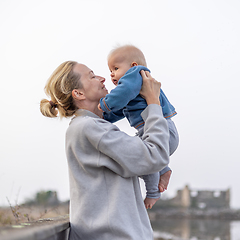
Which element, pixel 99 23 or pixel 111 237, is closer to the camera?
pixel 111 237

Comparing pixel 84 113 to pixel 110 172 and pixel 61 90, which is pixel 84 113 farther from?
pixel 110 172

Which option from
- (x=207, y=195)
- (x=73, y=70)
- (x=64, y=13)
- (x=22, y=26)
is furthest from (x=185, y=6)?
(x=207, y=195)

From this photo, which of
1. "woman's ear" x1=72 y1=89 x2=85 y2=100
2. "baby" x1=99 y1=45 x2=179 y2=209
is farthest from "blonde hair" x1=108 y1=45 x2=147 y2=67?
"woman's ear" x1=72 y1=89 x2=85 y2=100

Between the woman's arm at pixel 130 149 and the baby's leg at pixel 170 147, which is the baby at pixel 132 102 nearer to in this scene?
the baby's leg at pixel 170 147

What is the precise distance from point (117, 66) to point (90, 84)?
0.32 meters

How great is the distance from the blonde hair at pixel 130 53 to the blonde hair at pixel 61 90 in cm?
35

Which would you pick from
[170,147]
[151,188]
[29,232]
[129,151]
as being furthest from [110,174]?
[29,232]

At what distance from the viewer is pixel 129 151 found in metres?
1.39

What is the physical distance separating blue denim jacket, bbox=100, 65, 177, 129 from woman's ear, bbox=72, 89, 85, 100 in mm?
132

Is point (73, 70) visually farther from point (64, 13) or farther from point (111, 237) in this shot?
point (64, 13)

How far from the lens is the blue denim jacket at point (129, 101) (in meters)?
1.59

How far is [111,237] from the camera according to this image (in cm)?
136

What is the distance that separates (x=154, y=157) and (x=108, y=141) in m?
0.22

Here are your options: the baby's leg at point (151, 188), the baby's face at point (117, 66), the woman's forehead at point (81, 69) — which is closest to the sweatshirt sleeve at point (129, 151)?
the baby's leg at point (151, 188)
